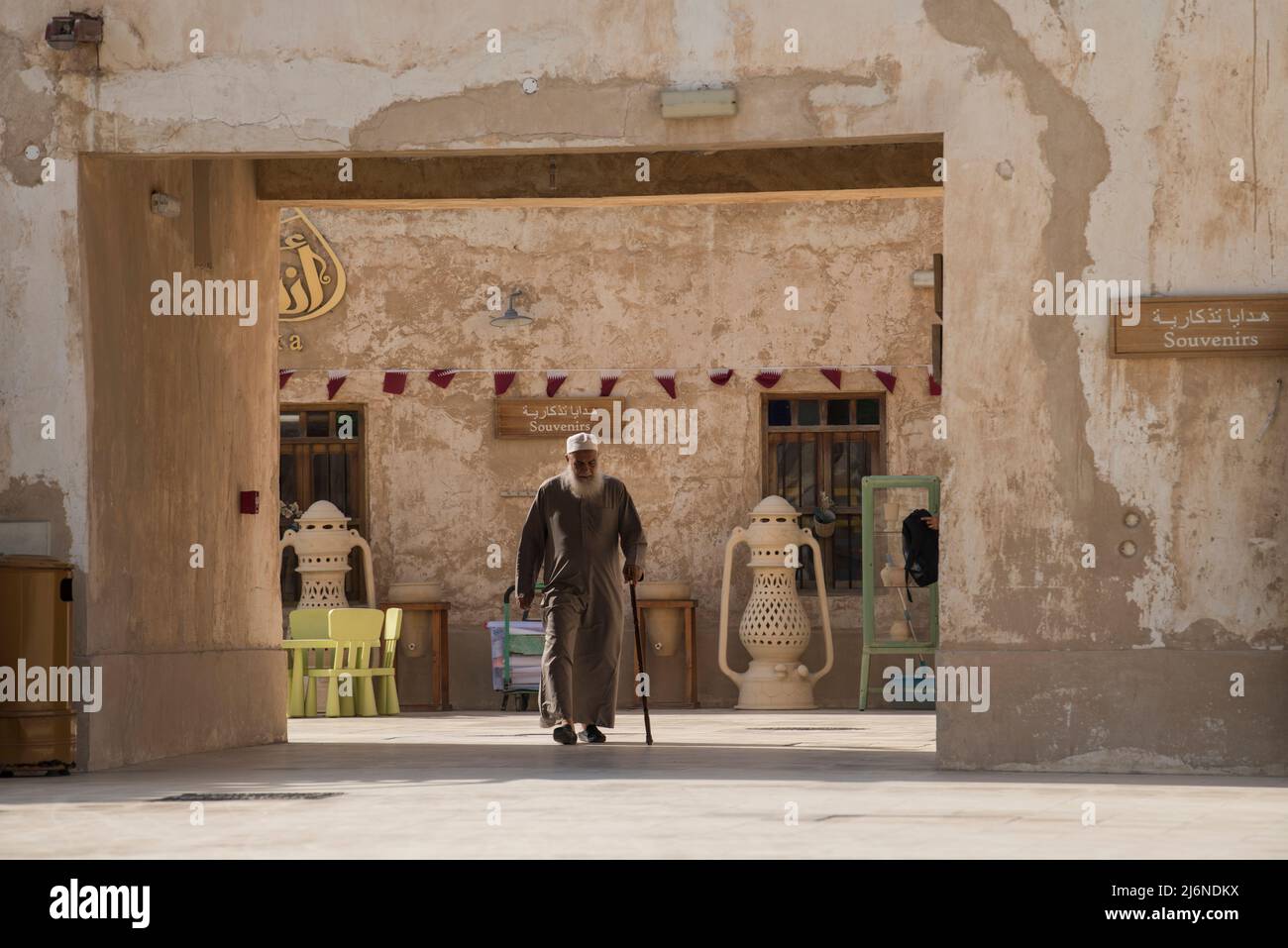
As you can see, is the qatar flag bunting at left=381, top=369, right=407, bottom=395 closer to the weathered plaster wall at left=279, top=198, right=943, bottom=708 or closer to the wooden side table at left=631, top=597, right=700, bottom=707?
the weathered plaster wall at left=279, top=198, right=943, bottom=708

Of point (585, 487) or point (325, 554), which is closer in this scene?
point (585, 487)

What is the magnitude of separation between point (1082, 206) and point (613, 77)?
7.23ft

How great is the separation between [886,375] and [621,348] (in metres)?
2.49

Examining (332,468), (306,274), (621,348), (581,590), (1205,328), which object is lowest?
(581,590)

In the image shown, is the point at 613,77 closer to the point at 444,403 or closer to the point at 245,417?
the point at 245,417

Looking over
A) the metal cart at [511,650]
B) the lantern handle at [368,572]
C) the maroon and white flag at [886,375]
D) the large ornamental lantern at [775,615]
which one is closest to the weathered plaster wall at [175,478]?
the metal cart at [511,650]

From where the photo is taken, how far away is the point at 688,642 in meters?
19.9

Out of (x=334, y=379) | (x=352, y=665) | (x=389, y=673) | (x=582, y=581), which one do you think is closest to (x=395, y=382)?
(x=334, y=379)

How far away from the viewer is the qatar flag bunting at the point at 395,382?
2050 cm

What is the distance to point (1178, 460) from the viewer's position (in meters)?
9.59

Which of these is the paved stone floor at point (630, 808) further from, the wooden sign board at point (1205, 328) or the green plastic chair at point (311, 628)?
the green plastic chair at point (311, 628)

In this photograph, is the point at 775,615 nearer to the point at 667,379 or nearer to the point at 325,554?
the point at 667,379

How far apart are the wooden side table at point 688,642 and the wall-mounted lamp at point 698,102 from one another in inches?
403
